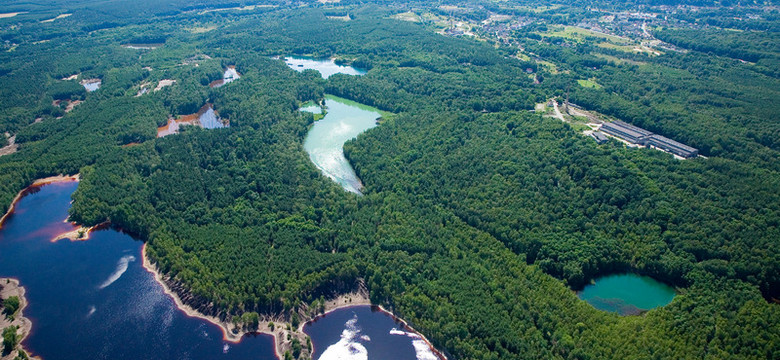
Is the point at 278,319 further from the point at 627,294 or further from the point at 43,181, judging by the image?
the point at 43,181

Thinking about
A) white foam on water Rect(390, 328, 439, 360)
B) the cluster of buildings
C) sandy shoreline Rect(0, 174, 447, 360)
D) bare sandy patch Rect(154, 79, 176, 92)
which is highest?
the cluster of buildings

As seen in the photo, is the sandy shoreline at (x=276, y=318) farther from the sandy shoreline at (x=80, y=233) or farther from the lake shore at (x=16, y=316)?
the sandy shoreline at (x=80, y=233)

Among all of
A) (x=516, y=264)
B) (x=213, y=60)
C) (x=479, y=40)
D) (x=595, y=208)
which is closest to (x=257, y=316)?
(x=516, y=264)

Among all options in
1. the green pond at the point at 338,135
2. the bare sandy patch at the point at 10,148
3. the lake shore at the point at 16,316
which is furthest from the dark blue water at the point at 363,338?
the bare sandy patch at the point at 10,148

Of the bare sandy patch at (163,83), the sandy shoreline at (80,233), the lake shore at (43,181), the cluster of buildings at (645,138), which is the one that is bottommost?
the lake shore at (43,181)

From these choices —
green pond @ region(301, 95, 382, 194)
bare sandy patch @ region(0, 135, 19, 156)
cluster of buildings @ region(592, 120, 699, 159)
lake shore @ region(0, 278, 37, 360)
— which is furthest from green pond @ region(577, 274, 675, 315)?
bare sandy patch @ region(0, 135, 19, 156)

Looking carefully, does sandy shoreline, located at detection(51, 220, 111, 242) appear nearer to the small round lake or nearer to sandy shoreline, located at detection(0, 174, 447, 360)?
sandy shoreline, located at detection(0, 174, 447, 360)
